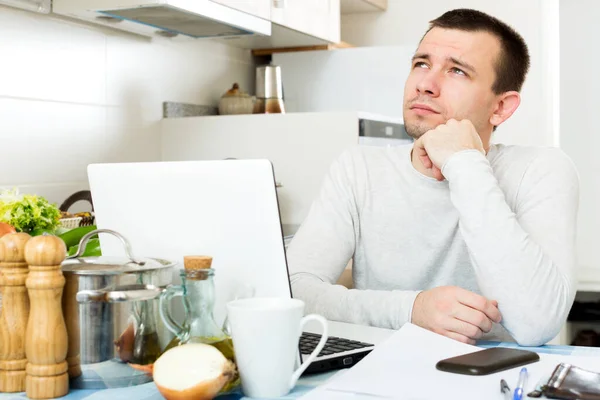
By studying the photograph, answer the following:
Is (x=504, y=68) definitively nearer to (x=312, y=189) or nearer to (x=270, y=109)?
(x=312, y=189)

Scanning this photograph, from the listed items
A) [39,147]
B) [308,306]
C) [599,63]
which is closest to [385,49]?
[599,63]

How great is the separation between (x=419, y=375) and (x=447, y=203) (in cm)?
77

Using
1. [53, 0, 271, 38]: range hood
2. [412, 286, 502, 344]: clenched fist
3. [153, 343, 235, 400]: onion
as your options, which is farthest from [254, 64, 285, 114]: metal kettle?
[153, 343, 235, 400]: onion

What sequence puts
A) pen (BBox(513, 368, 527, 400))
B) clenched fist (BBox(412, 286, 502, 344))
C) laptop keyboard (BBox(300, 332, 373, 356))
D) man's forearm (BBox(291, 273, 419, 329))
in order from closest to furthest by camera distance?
pen (BBox(513, 368, 527, 400))
laptop keyboard (BBox(300, 332, 373, 356))
clenched fist (BBox(412, 286, 502, 344))
man's forearm (BBox(291, 273, 419, 329))

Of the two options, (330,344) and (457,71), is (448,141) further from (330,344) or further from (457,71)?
(330,344)

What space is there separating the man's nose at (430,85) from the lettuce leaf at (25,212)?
78 centimetres

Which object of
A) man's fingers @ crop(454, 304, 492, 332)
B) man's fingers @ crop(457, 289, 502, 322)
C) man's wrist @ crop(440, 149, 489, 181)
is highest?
man's wrist @ crop(440, 149, 489, 181)

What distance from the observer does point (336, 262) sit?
5.37 feet

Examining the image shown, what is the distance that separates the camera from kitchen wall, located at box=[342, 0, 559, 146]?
339cm

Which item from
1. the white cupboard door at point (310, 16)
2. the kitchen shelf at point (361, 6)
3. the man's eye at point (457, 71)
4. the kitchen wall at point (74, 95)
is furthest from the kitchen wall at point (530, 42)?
the man's eye at point (457, 71)

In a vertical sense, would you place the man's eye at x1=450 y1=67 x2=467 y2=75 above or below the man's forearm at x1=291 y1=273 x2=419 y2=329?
above

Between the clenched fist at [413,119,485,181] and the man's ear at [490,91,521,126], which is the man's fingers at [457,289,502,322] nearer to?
the clenched fist at [413,119,485,181]

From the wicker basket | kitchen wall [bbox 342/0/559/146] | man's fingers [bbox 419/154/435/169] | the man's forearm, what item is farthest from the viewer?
kitchen wall [bbox 342/0/559/146]

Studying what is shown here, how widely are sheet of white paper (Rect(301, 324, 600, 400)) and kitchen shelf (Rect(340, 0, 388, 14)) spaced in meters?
2.71
